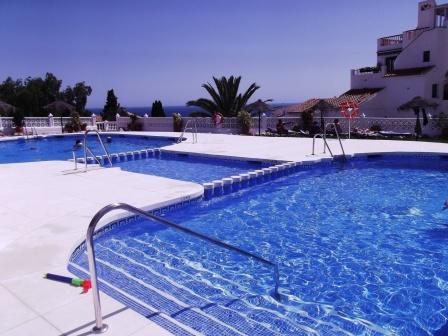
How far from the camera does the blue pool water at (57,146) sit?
17.6m

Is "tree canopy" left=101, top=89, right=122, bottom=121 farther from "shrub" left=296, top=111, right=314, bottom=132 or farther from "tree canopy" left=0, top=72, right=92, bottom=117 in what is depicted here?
"shrub" left=296, top=111, right=314, bottom=132

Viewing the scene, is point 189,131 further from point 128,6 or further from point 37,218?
point 37,218

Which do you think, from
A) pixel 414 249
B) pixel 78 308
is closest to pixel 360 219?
pixel 414 249

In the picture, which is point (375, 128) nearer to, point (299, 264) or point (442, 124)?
point (442, 124)

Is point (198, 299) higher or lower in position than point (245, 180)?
lower

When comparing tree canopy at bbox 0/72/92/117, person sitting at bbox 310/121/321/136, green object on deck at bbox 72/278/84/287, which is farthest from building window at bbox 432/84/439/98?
tree canopy at bbox 0/72/92/117

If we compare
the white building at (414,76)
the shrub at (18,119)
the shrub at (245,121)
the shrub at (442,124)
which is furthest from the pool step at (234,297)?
the white building at (414,76)

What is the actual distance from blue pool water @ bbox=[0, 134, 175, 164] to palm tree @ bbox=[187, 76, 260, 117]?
6386 mm

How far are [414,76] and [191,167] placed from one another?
2256 cm

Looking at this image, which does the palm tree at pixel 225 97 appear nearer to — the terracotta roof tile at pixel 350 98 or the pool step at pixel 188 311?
the terracotta roof tile at pixel 350 98

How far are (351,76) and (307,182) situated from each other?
26.4 metres

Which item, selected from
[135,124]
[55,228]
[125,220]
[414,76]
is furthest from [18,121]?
[414,76]

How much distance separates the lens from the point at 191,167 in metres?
13.3

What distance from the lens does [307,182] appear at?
10.9m
